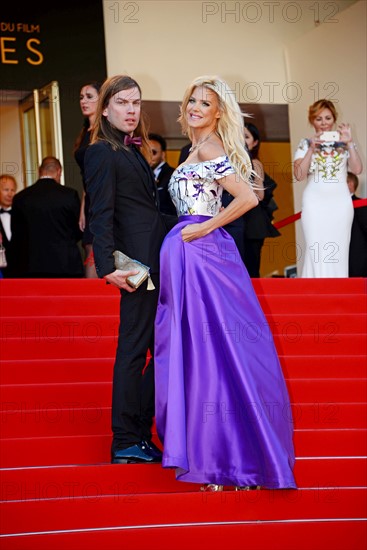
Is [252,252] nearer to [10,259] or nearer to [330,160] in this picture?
[330,160]

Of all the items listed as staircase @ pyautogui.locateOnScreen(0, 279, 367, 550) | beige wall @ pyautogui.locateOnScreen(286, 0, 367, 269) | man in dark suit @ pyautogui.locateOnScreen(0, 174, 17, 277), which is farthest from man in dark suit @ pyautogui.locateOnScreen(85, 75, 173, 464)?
beige wall @ pyautogui.locateOnScreen(286, 0, 367, 269)

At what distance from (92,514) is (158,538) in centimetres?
30

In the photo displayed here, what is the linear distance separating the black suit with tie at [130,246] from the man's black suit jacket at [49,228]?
3.73 m

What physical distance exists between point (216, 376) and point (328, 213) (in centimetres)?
392

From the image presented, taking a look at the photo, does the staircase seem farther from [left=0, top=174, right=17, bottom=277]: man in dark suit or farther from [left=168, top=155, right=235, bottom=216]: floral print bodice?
[left=0, top=174, right=17, bottom=277]: man in dark suit

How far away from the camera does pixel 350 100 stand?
10391 mm

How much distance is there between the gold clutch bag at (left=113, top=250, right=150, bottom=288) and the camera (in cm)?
411

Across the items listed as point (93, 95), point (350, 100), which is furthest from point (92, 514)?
point (350, 100)

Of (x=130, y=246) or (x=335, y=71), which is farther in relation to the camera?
(x=335, y=71)

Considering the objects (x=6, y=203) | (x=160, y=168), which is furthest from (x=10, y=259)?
(x=160, y=168)

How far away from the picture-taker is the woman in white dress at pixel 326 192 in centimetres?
781

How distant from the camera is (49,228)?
26.2 ft

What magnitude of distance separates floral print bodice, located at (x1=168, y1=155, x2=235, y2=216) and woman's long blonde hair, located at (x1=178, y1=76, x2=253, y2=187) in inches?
2.4

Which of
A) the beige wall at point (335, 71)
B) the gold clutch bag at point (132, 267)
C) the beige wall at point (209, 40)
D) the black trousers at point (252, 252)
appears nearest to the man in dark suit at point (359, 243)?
the black trousers at point (252, 252)
